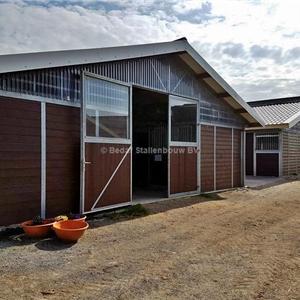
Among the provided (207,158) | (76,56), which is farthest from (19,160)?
(207,158)

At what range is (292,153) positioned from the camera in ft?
58.8

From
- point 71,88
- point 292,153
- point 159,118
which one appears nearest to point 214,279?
point 71,88

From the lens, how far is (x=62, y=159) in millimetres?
6004

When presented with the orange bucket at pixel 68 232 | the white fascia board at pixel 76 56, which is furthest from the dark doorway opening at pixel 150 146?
the orange bucket at pixel 68 232

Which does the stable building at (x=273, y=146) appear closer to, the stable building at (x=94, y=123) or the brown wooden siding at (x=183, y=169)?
the stable building at (x=94, y=123)

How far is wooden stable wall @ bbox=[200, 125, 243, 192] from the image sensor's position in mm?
10070

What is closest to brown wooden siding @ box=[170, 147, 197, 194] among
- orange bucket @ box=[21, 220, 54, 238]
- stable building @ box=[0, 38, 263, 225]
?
→ stable building @ box=[0, 38, 263, 225]

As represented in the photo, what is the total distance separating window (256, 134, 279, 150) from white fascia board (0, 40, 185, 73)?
33.8ft

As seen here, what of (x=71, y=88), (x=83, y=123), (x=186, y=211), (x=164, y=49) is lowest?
(x=186, y=211)

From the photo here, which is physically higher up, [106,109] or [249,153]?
[106,109]

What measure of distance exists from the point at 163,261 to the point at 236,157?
320 inches

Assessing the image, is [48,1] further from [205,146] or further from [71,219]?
[205,146]

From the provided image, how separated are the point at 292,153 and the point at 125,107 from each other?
1334cm

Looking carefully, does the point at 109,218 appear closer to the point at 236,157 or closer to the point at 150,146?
the point at 150,146
